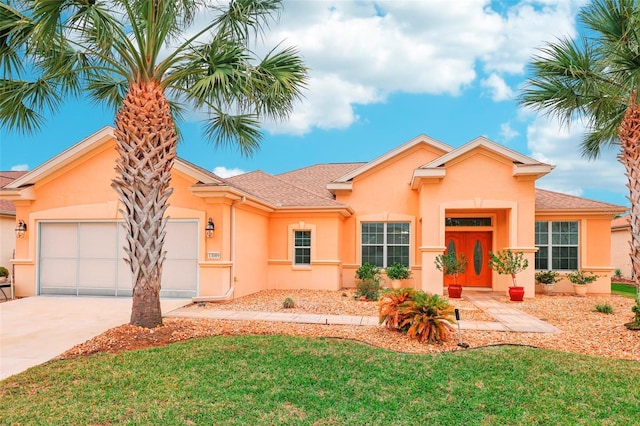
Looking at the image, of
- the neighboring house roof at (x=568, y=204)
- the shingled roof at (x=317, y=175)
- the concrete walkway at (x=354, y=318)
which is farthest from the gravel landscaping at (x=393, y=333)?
the shingled roof at (x=317, y=175)

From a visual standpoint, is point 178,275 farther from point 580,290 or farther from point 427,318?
point 580,290

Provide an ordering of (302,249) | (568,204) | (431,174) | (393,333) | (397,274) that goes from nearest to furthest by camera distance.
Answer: (393,333) < (431,174) < (397,274) < (568,204) < (302,249)

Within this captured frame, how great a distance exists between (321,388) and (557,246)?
48.0 feet

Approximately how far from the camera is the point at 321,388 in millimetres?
5207

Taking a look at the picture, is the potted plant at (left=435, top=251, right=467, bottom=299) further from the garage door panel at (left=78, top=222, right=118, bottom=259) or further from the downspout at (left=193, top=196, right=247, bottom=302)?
the garage door panel at (left=78, top=222, right=118, bottom=259)

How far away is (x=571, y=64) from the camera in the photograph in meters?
9.05

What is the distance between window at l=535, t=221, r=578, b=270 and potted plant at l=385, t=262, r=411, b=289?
5.41 metres

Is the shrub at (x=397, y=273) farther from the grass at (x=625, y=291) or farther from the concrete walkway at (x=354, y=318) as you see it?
Answer: the grass at (x=625, y=291)

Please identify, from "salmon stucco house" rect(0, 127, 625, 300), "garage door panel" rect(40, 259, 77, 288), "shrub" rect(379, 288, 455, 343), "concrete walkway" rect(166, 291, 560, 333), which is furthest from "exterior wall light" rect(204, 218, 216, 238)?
"shrub" rect(379, 288, 455, 343)

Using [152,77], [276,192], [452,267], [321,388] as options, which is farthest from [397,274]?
[152,77]

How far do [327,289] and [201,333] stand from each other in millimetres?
8366

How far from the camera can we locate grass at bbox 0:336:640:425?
4480mm

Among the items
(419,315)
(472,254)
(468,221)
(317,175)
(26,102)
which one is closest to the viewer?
(419,315)

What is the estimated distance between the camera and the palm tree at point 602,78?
27.3 ft
